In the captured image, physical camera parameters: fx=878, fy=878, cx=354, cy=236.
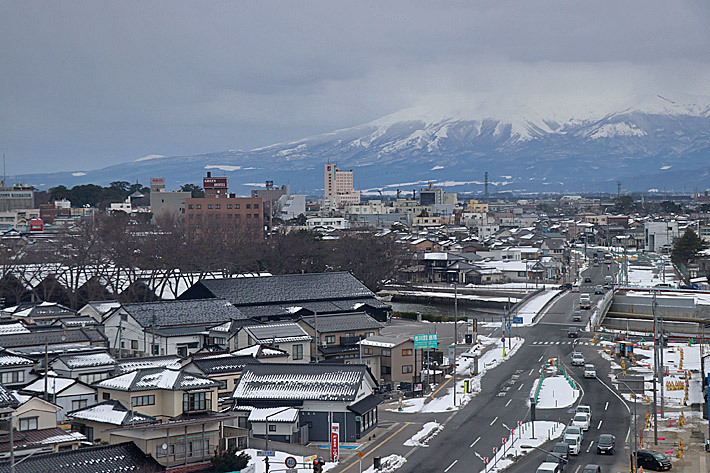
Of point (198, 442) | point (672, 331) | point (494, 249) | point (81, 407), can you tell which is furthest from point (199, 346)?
point (494, 249)

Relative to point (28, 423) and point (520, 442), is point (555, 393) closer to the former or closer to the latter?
point (520, 442)

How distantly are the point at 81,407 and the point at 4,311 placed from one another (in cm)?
1738

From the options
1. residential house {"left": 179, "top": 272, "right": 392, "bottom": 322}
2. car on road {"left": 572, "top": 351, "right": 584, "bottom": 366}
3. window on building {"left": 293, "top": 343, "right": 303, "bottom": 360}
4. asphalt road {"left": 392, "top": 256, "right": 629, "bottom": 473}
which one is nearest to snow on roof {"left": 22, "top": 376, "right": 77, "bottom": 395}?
window on building {"left": 293, "top": 343, "right": 303, "bottom": 360}

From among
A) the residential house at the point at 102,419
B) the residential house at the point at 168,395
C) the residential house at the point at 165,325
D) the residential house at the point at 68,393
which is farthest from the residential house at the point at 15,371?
the residential house at the point at 165,325

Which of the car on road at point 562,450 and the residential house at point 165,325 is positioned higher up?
the residential house at point 165,325

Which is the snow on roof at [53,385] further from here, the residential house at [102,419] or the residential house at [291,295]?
the residential house at [291,295]

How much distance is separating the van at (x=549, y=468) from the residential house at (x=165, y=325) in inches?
654

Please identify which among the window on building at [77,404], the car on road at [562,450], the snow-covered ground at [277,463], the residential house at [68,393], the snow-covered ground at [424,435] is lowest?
the snow-covered ground at [424,435]

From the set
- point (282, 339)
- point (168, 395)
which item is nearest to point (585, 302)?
point (282, 339)

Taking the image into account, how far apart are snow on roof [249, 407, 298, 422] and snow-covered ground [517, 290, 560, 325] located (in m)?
23.9

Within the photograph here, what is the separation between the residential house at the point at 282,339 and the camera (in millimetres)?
30641

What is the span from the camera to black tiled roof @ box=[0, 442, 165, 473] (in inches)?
667

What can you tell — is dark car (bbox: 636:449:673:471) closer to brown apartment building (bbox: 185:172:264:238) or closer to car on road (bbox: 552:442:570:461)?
car on road (bbox: 552:442:570:461)

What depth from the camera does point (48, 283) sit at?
48000 mm
